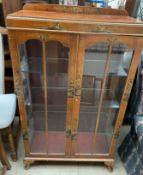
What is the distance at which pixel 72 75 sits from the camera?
3.69 ft

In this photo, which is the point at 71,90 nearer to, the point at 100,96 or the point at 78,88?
the point at 78,88

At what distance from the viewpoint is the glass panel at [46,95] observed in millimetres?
1157

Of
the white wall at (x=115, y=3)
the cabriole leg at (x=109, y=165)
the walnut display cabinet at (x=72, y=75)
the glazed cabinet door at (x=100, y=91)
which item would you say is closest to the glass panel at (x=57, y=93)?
the walnut display cabinet at (x=72, y=75)

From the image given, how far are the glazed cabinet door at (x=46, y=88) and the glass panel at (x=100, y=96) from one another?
4.7 inches

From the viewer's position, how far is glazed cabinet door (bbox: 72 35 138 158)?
1069 millimetres

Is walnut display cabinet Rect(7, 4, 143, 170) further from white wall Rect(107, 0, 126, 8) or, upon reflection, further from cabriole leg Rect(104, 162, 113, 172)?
white wall Rect(107, 0, 126, 8)

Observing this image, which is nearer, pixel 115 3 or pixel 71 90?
pixel 71 90

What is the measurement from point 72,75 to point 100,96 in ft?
0.99

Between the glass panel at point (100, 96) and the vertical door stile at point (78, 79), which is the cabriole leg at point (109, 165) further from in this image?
the vertical door stile at point (78, 79)

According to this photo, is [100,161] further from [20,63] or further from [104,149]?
[20,63]

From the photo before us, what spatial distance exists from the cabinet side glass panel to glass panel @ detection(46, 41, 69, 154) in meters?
0.06

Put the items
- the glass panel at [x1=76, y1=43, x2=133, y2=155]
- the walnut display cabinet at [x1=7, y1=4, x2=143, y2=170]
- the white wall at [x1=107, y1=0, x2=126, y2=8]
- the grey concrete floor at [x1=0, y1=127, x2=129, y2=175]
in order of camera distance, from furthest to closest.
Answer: the grey concrete floor at [x1=0, y1=127, x2=129, y2=175] → the white wall at [x1=107, y1=0, x2=126, y2=8] → the glass panel at [x1=76, y1=43, x2=133, y2=155] → the walnut display cabinet at [x1=7, y1=4, x2=143, y2=170]

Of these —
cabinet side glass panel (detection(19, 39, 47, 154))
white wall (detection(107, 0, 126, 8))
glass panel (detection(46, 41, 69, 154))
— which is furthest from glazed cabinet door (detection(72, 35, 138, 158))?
white wall (detection(107, 0, 126, 8))

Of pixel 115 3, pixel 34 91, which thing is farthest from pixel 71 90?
pixel 115 3
